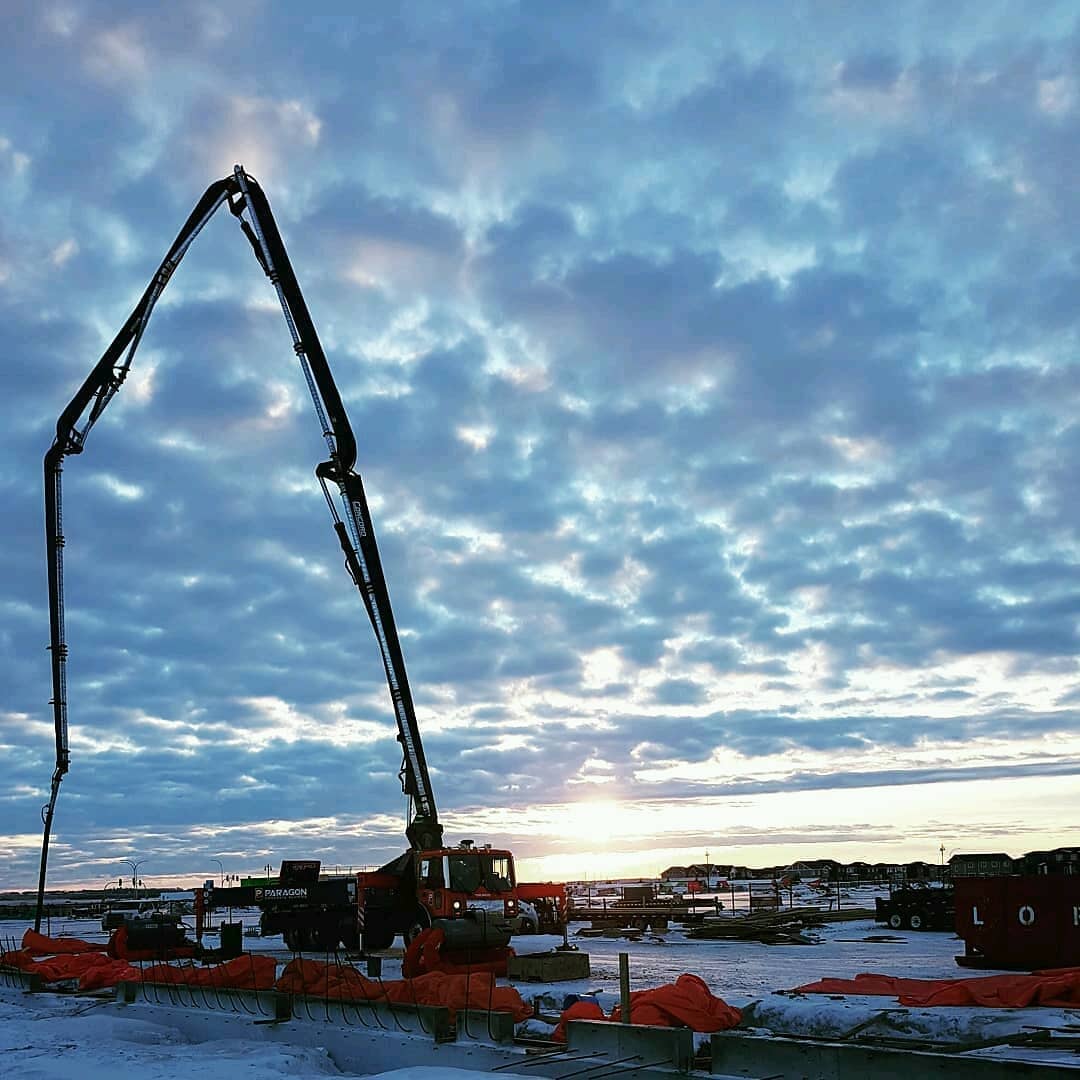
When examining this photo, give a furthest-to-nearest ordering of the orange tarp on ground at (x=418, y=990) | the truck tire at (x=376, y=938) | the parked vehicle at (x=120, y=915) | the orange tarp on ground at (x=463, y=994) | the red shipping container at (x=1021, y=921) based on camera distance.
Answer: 1. the parked vehicle at (x=120, y=915)
2. the truck tire at (x=376, y=938)
3. the red shipping container at (x=1021, y=921)
4. the orange tarp on ground at (x=418, y=990)
5. the orange tarp on ground at (x=463, y=994)

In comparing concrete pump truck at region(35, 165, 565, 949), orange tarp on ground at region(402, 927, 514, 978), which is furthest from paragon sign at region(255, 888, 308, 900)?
orange tarp on ground at region(402, 927, 514, 978)

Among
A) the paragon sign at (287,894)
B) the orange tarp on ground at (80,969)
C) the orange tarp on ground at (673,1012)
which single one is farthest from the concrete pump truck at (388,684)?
the orange tarp on ground at (673,1012)

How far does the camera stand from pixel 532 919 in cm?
3594

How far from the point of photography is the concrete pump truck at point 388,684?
3042cm

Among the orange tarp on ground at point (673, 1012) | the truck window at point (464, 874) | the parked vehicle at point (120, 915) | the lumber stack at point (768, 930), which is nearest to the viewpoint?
the orange tarp on ground at point (673, 1012)

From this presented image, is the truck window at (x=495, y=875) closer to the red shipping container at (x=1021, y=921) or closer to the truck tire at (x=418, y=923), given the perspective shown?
the truck tire at (x=418, y=923)

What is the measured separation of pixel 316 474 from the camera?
110ft

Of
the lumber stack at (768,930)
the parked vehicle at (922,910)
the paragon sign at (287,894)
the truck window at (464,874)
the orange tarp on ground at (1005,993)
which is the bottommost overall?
the lumber stack at (768,930)

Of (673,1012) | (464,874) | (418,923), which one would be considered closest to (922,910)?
(418,923)

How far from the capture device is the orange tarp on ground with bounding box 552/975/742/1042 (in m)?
14.7

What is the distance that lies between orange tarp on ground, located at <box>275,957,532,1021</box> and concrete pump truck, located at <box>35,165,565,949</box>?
455 inches

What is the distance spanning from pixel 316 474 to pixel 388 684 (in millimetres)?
6763

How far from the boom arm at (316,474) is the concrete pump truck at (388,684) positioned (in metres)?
0.03

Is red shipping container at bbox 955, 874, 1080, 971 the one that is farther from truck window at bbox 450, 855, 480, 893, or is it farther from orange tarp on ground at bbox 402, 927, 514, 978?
truck window at bbox 450, 855, 480, 893
